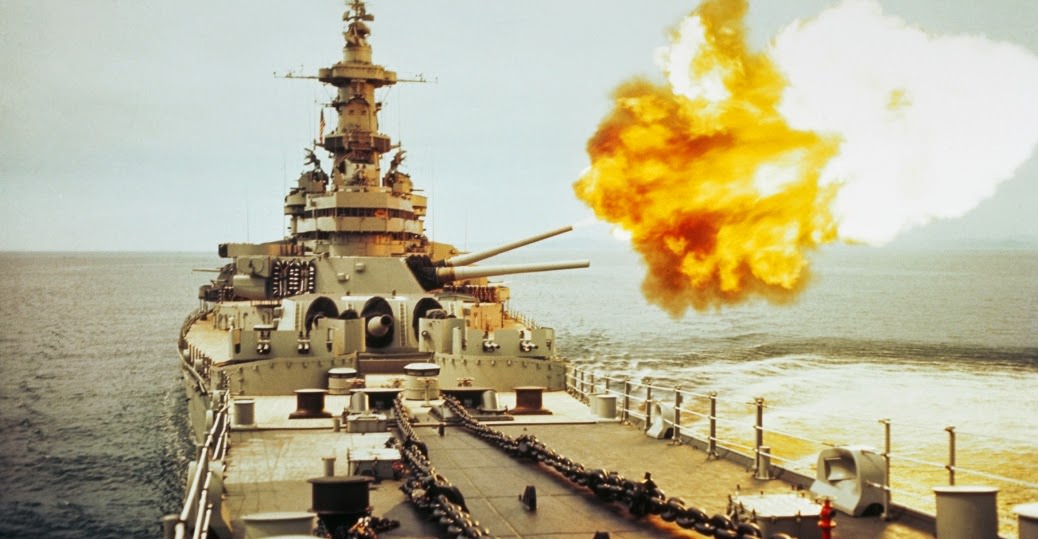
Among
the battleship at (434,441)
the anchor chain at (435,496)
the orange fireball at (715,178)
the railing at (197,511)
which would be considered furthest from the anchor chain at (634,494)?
the orange fireball at (715,178)

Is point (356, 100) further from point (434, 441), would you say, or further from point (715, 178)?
point (434, 441)

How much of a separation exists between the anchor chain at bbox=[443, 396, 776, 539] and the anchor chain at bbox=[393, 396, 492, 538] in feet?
4.02

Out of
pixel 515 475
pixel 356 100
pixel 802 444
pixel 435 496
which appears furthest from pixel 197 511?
pixel 356 100

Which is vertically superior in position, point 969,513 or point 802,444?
point 969,513

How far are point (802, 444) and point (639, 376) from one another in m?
13.7

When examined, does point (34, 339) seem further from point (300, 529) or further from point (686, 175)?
point (300, 529)

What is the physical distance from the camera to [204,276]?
196 metres

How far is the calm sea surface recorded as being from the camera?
21.2 meters

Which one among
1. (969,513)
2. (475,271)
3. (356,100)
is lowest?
(969,513)

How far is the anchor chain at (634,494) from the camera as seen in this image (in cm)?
706

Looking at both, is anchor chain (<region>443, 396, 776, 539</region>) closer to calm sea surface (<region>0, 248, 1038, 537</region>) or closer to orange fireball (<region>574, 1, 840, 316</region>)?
calm sea surface (<region>0, 248, 1038, 537</region>)

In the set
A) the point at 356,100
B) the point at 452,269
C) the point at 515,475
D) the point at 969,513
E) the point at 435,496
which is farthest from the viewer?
the point at 356,100

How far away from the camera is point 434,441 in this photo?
13195 millimetres

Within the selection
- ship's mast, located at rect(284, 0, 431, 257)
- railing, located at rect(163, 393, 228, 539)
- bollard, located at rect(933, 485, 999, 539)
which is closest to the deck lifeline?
railing, located at rect(163, 393, 228, 539)
